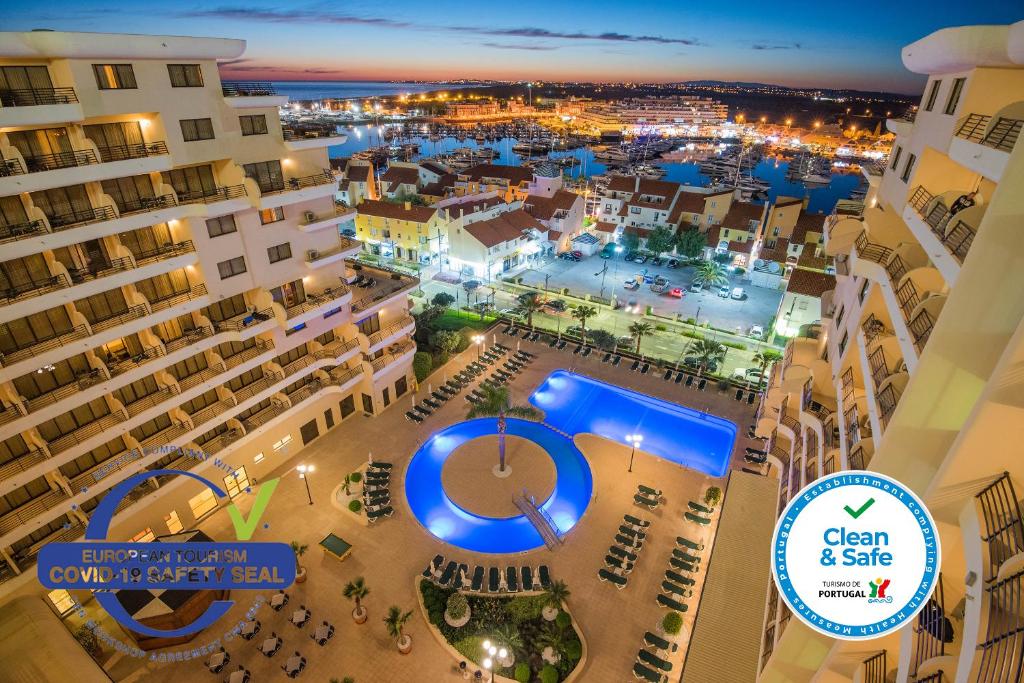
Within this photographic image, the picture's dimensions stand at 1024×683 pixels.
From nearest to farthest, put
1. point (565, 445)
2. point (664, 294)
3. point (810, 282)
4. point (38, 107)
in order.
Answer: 1. point (38, 107)
2. point (565, 445)
3. point (810, 282)
4. point (664, 294)

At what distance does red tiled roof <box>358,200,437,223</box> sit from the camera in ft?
232

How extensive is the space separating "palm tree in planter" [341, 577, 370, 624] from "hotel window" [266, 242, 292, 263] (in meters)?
18.5

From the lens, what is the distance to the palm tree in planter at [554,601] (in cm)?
2566

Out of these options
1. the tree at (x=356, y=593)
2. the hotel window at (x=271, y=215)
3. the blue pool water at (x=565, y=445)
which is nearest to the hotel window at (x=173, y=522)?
the tree at (x=356, y=593)

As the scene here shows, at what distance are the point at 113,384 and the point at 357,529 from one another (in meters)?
14.9

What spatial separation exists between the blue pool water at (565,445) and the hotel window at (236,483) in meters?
10.3

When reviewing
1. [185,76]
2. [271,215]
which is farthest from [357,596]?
[185,76]

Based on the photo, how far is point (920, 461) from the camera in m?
12.8

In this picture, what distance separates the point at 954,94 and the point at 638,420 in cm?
2980

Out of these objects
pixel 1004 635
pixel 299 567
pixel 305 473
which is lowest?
pixel 299 567

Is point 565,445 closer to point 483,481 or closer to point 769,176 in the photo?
point 483,481

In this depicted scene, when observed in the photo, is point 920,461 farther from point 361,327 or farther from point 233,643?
point 361,327

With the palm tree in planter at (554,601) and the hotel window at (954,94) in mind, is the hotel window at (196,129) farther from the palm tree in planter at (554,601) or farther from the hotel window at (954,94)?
the hotel window at (954,94)

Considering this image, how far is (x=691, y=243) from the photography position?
7419cm
